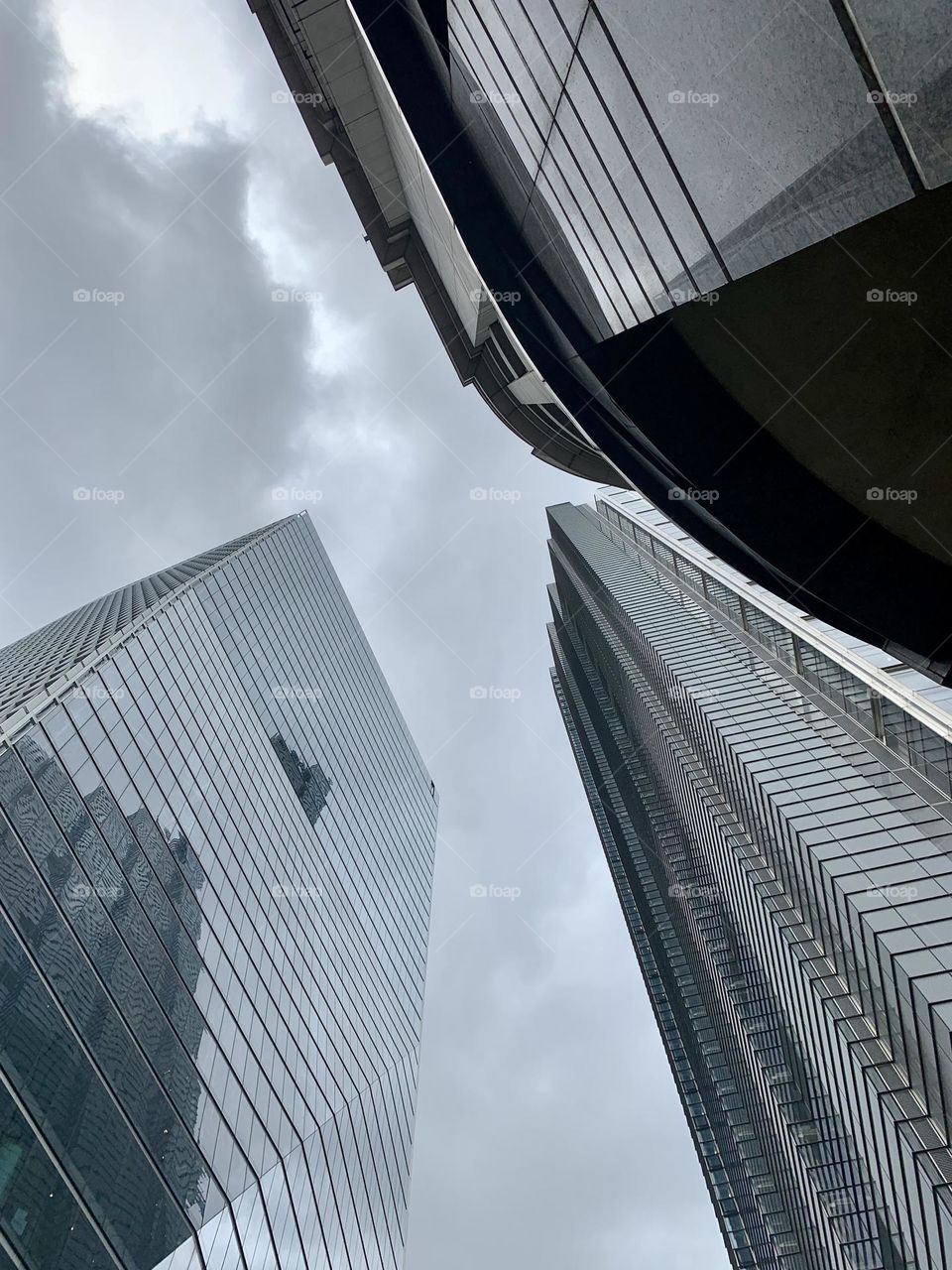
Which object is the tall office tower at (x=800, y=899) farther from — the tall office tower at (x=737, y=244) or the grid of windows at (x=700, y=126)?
the grid of windows at (x=700, y=126)

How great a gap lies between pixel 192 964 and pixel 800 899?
23211mm

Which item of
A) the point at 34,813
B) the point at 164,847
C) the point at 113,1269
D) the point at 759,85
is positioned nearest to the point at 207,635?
the point at 164,847

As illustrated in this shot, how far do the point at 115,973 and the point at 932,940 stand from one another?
75.9 feet

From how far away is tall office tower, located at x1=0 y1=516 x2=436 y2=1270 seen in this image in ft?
62.6

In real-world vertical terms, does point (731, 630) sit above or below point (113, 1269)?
above

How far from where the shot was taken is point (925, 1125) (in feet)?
71.4

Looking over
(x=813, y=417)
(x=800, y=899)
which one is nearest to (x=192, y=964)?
(x=800, y=899)

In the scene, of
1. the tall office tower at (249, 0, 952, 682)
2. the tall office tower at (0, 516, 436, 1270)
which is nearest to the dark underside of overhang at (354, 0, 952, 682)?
the tall office tower at (249, 0, 952, 682)

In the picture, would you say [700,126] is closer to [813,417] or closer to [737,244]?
[737,244]

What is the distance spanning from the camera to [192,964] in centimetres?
2819

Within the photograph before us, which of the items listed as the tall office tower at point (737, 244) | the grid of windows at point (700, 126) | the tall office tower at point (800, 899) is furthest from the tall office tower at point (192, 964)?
the grid of windows at point (700, 126)

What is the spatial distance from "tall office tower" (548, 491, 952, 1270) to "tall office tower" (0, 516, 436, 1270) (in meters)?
19.8

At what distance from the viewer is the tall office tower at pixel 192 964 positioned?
62.6 feet

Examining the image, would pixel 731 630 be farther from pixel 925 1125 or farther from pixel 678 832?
pixel 925 1125
